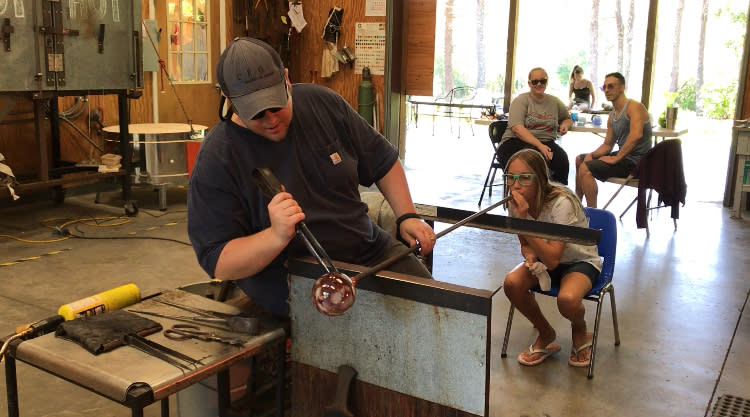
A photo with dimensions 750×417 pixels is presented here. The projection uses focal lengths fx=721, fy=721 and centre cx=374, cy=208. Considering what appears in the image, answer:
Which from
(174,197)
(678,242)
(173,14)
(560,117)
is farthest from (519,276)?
(173,14)

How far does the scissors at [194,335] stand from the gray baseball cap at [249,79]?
0.57 m

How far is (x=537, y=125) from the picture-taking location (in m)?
6.37

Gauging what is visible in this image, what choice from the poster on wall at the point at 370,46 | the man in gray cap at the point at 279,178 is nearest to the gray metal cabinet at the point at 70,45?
the poster on wall at the point at 370,46

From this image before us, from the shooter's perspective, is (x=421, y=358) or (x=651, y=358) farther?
(x=651, y=358)

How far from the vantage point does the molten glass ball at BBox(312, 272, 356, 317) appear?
1.63 metres

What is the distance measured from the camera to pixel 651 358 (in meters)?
3.39

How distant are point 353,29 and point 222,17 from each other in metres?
1.74

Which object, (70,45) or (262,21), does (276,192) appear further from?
(262,21)

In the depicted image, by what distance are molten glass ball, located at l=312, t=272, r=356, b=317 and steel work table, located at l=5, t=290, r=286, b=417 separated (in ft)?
1.02

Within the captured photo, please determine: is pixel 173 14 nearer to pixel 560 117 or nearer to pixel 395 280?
pixel 560 117

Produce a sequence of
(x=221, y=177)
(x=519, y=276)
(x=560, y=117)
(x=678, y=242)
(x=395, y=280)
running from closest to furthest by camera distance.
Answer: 1. (x=395, y=280)
2. (x=221, y=177)
3. (x=519, y=276)
4. (x=678, y=242)
5. (x=560, y=117)

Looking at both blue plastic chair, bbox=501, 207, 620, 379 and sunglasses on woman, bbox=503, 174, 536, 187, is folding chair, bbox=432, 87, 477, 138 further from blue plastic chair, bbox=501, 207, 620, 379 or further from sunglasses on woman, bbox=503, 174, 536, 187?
sunglasses on woman, bbox=503, 174, 536, 187

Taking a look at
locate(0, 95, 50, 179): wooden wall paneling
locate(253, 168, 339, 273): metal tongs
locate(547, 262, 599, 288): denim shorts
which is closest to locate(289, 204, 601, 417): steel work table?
locate(253, 168, 339, 273): metal tongs

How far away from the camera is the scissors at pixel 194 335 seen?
6.07 feet
